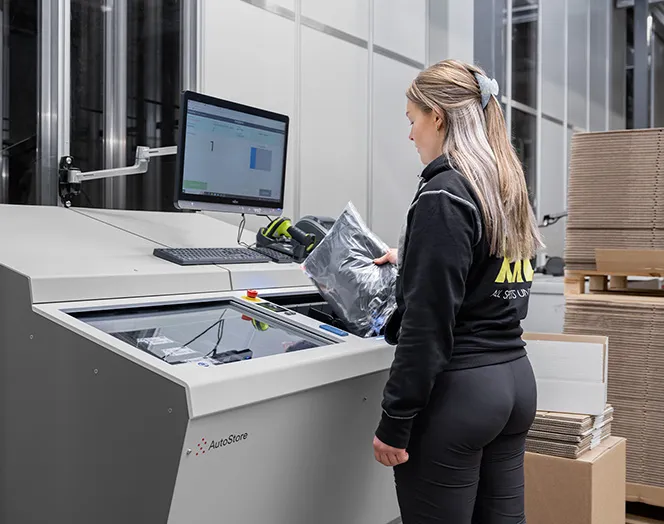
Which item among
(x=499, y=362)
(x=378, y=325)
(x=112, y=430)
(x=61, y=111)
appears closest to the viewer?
(x=112, y=430)

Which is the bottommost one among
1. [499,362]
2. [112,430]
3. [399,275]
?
[112,430]

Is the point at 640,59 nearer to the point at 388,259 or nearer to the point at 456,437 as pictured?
the point at 388,259

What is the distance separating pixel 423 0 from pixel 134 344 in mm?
4034

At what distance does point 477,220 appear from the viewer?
129cm

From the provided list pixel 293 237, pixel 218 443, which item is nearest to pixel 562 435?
pixel 293 237

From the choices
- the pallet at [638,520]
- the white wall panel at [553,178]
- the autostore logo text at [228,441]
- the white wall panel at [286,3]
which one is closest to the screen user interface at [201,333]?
the autostore logo text at [228,441]

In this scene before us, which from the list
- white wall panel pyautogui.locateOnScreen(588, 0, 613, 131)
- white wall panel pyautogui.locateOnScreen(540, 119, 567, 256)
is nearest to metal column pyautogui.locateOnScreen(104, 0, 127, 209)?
white wall panel pyautogui.locateOnScreen(540, 119, 567, 256)

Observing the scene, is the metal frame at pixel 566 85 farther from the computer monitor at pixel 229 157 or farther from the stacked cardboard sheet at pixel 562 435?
the computer monitor at pixel 229 157

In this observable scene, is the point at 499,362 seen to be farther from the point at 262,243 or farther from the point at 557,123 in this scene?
the point at 557,123

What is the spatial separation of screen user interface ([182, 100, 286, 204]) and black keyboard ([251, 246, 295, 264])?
18cm

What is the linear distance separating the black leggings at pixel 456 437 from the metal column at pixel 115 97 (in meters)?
1.87

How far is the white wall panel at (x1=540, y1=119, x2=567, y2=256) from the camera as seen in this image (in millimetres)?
5930

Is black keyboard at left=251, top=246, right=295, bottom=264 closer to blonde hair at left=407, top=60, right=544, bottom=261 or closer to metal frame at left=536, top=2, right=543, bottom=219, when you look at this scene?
blonde hair at left=407, top=60, right=544, bottom=261

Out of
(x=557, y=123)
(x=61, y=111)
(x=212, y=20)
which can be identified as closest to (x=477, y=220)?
(x=61, y=111)
